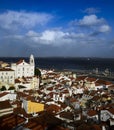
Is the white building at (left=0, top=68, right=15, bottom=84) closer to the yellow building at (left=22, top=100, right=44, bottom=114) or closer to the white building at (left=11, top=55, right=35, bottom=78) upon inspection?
the white building at (left=11, top=55, right=35, bottom=78)

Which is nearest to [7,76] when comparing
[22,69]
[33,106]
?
[22,69]

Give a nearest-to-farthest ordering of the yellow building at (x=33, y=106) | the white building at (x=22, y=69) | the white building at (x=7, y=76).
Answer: the yellow building at (x=33, y=106)
the white building at (x=7, y=76)
the white building at (x=22, y=69)

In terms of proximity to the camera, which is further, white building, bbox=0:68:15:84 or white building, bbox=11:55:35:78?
white building, bbox=11:55:35:78

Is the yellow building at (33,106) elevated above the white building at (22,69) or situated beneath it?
situated beneath

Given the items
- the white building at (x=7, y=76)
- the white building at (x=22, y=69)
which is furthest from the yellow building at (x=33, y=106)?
the white building at (x=22, y=69)

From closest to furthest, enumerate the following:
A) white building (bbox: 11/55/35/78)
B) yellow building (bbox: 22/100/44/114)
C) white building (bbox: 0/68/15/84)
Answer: yellow building (bbox: 22/100/44/114) < white building (bbox: 0/68/15/84) < white building (bbox: 11/55/35/78)

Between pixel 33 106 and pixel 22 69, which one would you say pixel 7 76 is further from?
pixel 33 106

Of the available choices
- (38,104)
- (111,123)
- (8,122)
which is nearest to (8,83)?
(38,104)

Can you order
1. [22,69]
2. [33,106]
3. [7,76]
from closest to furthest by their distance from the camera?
[33,106]
[7,76]
[22,69]

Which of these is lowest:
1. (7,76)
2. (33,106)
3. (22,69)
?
(33,106)

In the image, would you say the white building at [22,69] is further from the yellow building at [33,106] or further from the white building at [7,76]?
the yellow building at [33,106]

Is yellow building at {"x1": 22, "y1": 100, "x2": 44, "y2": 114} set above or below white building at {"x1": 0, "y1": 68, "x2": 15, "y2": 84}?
below

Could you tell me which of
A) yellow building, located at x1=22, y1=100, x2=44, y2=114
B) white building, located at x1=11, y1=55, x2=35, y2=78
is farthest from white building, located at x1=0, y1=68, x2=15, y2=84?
yellow building, located at x1=22, y1=100, x2=44, y2=114
